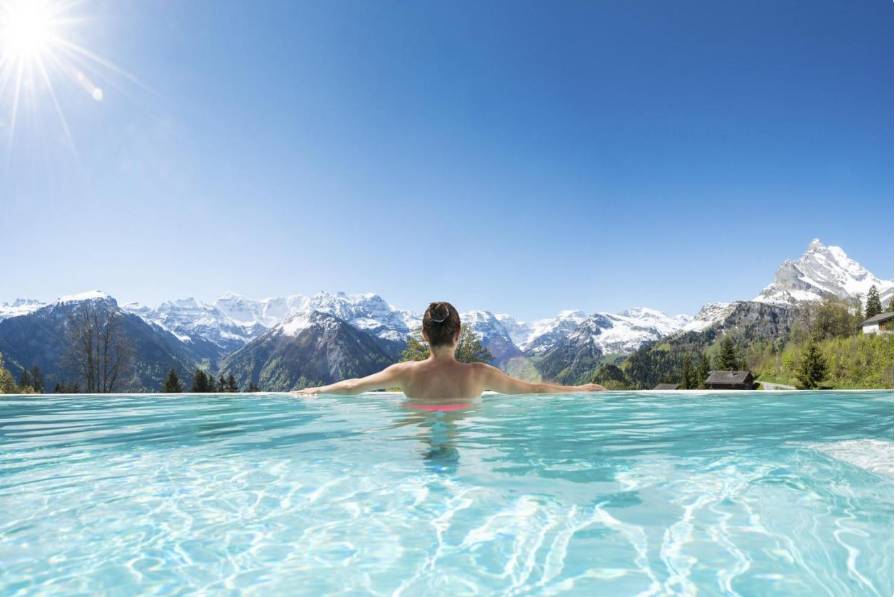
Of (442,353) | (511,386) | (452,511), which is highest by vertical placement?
(442,353)

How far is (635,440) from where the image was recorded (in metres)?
5.12

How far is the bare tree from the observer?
3884 cm

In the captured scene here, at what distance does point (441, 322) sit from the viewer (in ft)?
18.0

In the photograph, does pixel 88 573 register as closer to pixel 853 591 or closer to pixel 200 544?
pixel 200 544

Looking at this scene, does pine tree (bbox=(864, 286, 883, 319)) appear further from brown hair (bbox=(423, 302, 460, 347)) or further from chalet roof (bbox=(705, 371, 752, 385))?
brown hair (bbox=(423, 302, 460, 347))

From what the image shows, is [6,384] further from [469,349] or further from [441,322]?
[441,322]

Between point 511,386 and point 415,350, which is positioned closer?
point 511,386

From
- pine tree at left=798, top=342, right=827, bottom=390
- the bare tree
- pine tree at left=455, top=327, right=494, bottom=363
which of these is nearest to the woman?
pine tree at left=455, top=327, right=494, bottom=363

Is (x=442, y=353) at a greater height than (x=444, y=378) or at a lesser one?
greater

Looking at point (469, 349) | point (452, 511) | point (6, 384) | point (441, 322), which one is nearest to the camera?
point (452, 511)

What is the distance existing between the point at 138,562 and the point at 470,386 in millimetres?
4242

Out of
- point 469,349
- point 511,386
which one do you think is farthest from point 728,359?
point 511,386

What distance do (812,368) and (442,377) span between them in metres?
57.9

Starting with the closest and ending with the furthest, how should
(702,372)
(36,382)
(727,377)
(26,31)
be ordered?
(26,31)
(36,382)
(727,377)
(702,372)
